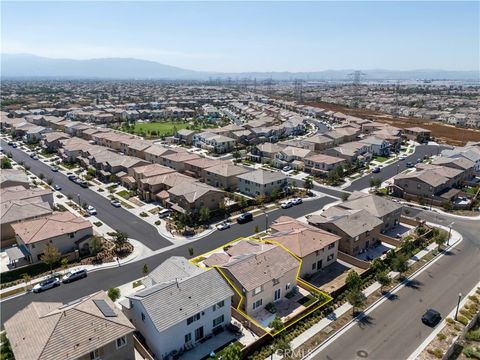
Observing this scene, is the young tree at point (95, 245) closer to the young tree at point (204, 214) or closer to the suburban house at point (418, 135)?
the young tree at point (204, 214)

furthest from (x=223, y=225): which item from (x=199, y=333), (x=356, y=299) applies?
(x=356, y=299)

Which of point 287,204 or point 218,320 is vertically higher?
point 218,320

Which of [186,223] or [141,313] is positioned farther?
[186,223]

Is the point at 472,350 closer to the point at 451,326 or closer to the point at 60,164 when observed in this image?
the point at 451,326

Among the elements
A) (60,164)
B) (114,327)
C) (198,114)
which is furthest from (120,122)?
(114,327)

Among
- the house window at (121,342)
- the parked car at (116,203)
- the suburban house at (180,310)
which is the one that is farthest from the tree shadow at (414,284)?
the parked car at (116,203)

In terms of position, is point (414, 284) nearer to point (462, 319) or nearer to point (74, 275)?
point (462, 319)
